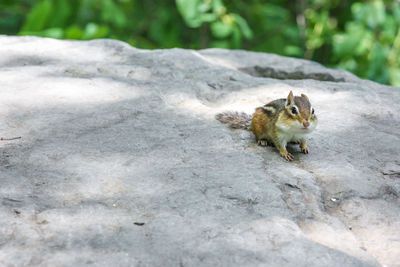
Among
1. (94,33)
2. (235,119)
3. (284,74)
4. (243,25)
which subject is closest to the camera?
(235,119)

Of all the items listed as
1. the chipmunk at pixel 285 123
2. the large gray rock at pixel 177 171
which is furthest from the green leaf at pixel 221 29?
the chipmunk at pixel 285 123

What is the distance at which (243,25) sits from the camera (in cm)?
560

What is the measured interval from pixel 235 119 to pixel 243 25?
256 centimetres

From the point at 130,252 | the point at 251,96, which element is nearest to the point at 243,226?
the point at 130,252

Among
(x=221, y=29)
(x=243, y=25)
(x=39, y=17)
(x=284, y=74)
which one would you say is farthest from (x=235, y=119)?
(x=39, y=17)

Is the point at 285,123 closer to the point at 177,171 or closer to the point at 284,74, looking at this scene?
the point at 177,171

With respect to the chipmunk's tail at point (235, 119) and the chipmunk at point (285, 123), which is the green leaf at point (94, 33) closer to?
the chipmunk's tail at point (235, 119)

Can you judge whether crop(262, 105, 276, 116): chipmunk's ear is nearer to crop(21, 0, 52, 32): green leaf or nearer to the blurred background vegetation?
the blurred background vegetation

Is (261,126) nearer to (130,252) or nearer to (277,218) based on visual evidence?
(277,218)

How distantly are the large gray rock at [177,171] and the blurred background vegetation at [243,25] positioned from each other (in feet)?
4.02

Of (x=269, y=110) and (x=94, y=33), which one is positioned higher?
(x=269, y=110)

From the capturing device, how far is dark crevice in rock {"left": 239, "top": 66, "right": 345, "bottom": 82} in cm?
453

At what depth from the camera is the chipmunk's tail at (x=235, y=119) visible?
325cm

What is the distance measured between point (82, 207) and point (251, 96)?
190 cm
